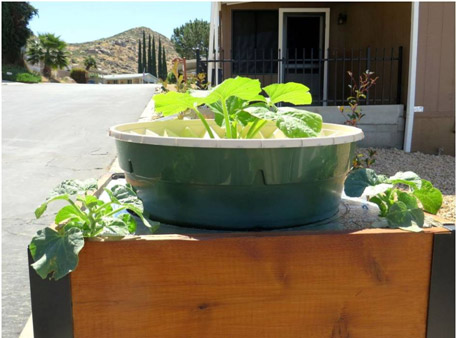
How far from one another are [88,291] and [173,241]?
0.18 meters

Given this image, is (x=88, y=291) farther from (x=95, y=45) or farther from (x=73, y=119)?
(x=95, y=45)

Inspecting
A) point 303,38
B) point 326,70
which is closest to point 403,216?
point 326,70

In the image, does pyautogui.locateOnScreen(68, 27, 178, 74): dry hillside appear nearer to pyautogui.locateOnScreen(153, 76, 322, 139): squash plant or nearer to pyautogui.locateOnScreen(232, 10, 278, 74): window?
pyautogui.locateOnScreen(232, 10, 278, 74): window

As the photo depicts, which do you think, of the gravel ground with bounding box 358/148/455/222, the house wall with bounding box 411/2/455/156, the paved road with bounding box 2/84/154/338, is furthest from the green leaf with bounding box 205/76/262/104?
the house wall with bounding box 411/2/455/156

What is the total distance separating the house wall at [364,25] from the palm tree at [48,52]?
32714 mm

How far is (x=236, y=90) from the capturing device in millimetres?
1023

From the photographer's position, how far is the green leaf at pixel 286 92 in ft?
3.61

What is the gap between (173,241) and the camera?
2.89 feet

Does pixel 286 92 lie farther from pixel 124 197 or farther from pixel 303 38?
pixel 303 38

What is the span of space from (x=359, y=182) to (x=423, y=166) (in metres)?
5.14

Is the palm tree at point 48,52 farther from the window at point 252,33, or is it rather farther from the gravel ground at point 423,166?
the gravel ground at point 423,166

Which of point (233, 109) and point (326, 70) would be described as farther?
point (326, 70)

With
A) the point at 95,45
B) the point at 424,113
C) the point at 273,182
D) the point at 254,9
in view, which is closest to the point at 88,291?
the point at 273,182

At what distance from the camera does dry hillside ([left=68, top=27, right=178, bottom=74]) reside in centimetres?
7844
